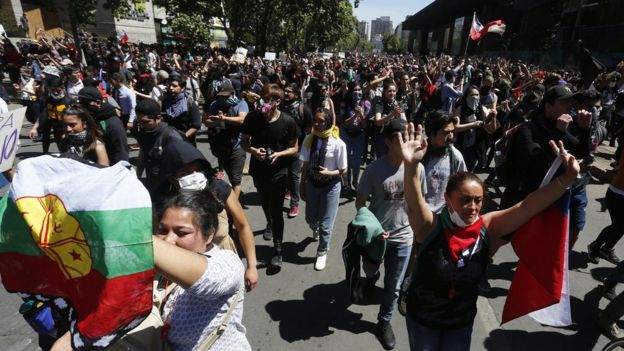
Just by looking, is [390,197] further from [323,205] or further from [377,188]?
[323,205]

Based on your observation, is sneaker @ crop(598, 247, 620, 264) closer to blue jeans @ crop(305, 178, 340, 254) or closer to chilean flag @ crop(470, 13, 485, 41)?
blue jeans @ crop(305, 178, 340, 254)

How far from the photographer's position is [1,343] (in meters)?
→ 3.17

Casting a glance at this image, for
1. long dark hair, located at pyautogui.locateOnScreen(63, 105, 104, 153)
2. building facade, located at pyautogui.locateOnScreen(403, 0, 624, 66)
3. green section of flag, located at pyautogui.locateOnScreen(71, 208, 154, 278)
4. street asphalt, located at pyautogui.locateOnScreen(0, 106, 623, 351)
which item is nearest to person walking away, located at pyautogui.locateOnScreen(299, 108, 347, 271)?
street asphalt, located at pyautogui.locateOnScreen(0, 106, 623, 351)

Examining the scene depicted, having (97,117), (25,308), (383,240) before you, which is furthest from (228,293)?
(97,117)

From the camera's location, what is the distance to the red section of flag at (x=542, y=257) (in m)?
2.19

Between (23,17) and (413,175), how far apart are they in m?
38.7

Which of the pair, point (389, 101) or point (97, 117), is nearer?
point (97, 117)

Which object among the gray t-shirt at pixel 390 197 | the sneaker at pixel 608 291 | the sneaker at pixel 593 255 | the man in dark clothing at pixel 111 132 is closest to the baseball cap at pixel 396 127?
the gray t-shirt at pixel 390 197

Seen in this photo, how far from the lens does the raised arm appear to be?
211 centimetres

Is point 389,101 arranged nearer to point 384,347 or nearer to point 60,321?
point 384,347

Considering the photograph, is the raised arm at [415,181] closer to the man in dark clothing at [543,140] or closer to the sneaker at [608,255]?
the man in dark clothing at [543,140]

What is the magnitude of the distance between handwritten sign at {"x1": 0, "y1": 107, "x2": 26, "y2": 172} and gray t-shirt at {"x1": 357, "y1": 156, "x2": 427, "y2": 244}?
2.53 m

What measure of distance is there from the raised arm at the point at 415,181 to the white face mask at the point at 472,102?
16.2 feet

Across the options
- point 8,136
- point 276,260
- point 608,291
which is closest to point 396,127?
point 276,260
